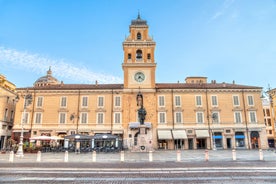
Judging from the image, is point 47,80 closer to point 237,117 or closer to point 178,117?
point 178,117

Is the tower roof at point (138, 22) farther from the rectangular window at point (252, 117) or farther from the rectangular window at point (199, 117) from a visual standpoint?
the rectangular window at point (252, 117)

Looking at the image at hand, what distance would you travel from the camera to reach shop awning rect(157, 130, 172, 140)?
119ft

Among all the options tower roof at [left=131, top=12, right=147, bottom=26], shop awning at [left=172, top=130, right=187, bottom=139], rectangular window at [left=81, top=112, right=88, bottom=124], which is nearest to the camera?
shop awning at [left=172, top=130, right=187, bottom=139]

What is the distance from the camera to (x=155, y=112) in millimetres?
38312

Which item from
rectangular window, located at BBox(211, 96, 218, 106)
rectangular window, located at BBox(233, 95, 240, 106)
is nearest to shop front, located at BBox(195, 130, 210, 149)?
rectangular window, located at BBox(211, 96, 218, 106)

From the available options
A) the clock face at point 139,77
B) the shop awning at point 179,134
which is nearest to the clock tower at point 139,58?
the clock face at point 139,77

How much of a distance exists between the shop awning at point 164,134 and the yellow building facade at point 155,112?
17 centimetres

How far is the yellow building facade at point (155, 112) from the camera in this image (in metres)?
37.7

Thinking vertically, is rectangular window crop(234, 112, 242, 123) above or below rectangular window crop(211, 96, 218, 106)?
below

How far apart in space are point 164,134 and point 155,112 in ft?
13.6

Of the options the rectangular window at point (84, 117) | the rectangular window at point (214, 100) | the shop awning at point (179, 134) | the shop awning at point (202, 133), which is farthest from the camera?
the rectangular window at point (214, 100)

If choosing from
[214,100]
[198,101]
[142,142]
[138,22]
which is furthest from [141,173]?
[138,22]

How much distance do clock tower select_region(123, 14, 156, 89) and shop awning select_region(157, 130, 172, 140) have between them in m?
8.26

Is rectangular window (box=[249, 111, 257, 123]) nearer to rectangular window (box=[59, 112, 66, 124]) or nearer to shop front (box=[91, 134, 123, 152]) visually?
shop front (box=[91, 134, 123, 152])
